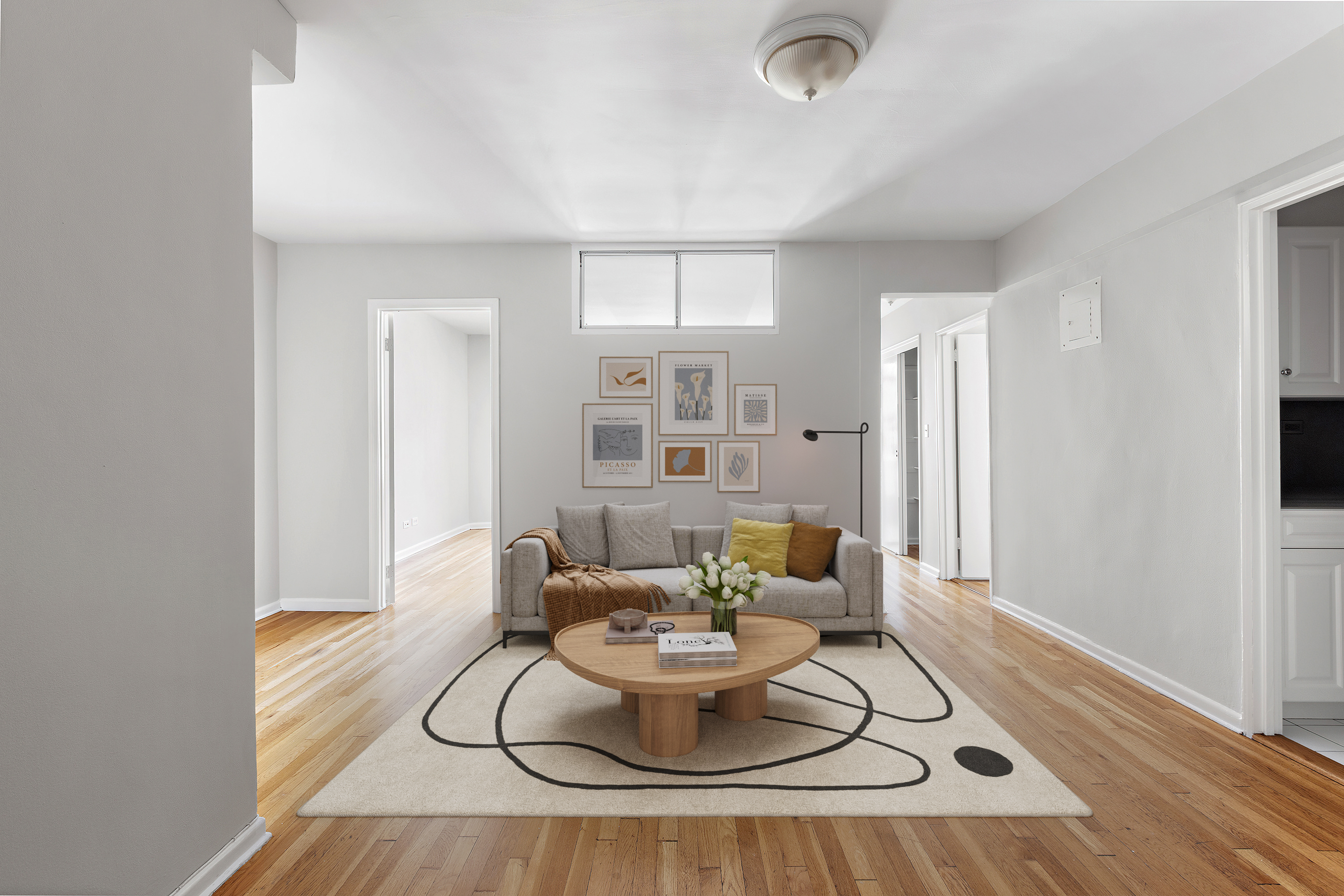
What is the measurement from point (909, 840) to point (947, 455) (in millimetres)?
4262

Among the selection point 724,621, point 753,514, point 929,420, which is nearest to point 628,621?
point 724,621

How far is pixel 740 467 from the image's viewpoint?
15.6 feet

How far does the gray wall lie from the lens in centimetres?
127

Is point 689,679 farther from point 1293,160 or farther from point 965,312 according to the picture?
point 965,312

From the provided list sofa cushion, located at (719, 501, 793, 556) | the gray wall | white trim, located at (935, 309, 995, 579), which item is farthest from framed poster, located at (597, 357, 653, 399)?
the gray wall

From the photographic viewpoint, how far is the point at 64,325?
1.36 meters

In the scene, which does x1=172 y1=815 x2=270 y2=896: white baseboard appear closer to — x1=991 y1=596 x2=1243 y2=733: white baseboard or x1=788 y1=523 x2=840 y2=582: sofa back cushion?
x1=788 y1=523 x2=840 y2=582: sofa back cushion

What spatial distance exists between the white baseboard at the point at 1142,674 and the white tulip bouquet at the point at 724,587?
2141 mm

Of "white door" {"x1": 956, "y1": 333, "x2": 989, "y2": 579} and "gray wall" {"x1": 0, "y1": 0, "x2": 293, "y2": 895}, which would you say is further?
"white door" {"x1": 956, "y1": 333, "x2": 989, "y2": 579}

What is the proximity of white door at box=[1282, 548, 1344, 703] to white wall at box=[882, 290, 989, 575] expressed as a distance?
9.70ft

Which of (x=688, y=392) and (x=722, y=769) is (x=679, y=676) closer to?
(x=722, y=769)

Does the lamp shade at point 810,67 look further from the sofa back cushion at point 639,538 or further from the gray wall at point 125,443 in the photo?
the sofa back cushion at point 639,538

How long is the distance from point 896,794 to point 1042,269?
139 inches

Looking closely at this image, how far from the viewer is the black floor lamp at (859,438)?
471cm
